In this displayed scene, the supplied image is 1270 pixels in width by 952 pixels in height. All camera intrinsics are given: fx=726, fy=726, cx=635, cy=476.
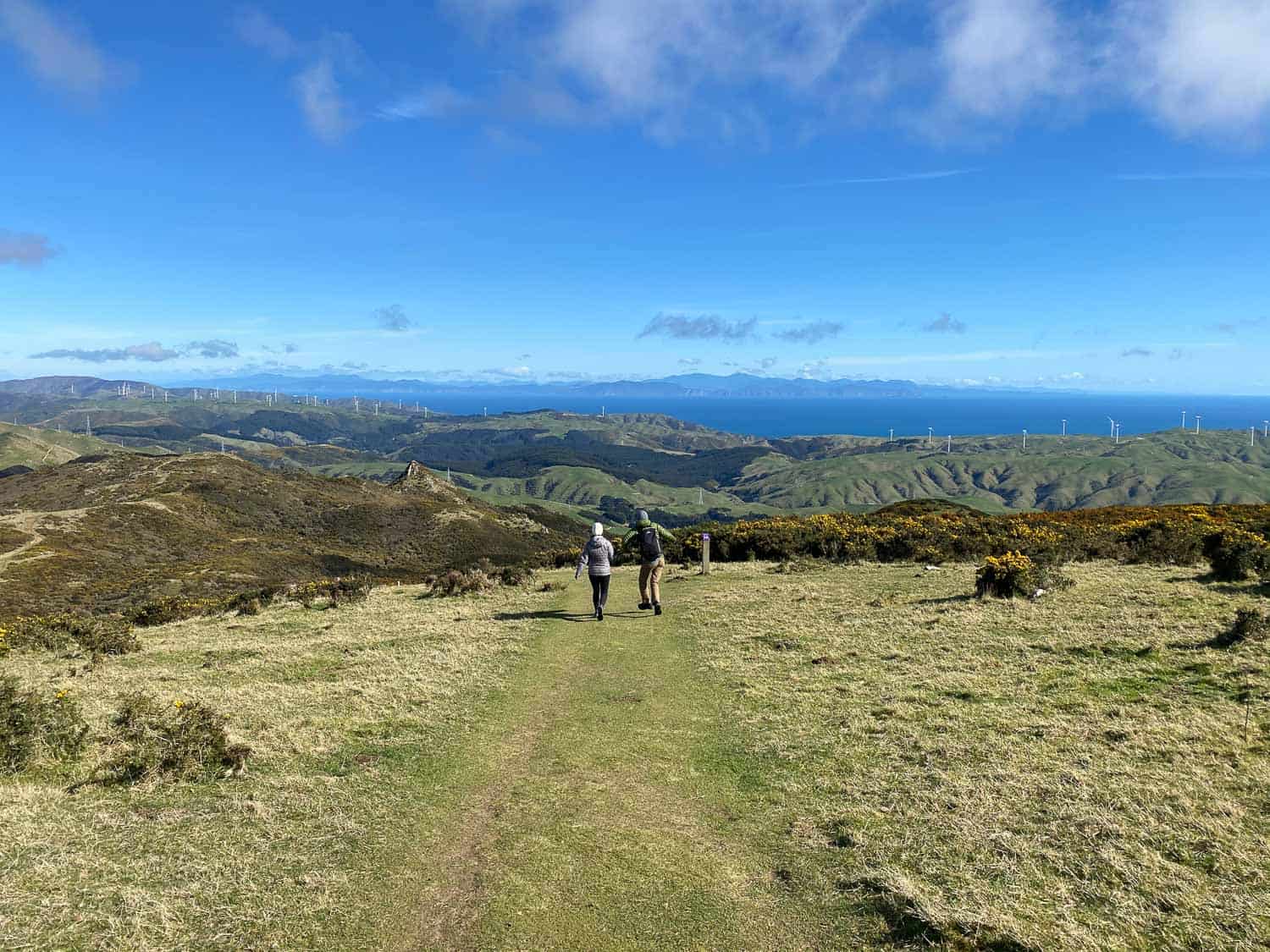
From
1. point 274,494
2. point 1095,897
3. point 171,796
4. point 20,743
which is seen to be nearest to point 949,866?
point 1095,897

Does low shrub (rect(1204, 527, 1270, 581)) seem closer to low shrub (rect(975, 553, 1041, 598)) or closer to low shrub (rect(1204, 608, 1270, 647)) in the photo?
low shrub (rect(975, 553, 1041, 598))

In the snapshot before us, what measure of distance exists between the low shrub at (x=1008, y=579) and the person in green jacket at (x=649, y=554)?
356 inches

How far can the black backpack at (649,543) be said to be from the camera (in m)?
20.1

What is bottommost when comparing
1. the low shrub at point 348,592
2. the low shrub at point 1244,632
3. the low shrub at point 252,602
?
the low shrub at point 252,602

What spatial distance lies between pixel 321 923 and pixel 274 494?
116400mm

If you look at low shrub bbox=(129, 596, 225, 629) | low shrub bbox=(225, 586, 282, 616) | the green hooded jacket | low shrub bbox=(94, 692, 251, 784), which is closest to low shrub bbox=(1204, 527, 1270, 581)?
the green hooded jacket

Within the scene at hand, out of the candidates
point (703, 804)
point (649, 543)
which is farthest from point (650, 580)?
point (703, 804)

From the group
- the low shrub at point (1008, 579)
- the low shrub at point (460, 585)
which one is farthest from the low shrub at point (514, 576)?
the low shrub at point (1008, 579)

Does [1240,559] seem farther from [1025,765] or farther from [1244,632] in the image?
[1025,765]

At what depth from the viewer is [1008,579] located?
66.3 ft

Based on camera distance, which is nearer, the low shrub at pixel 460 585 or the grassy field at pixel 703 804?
the grassy field at pixel 703 804

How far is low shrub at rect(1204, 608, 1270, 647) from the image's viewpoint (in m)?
13.9

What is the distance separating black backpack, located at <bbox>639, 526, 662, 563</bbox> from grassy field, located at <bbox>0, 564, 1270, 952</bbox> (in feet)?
11.7

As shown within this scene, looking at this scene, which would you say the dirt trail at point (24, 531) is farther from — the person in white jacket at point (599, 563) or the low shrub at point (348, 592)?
the person in white jacket at point (599, 563)
